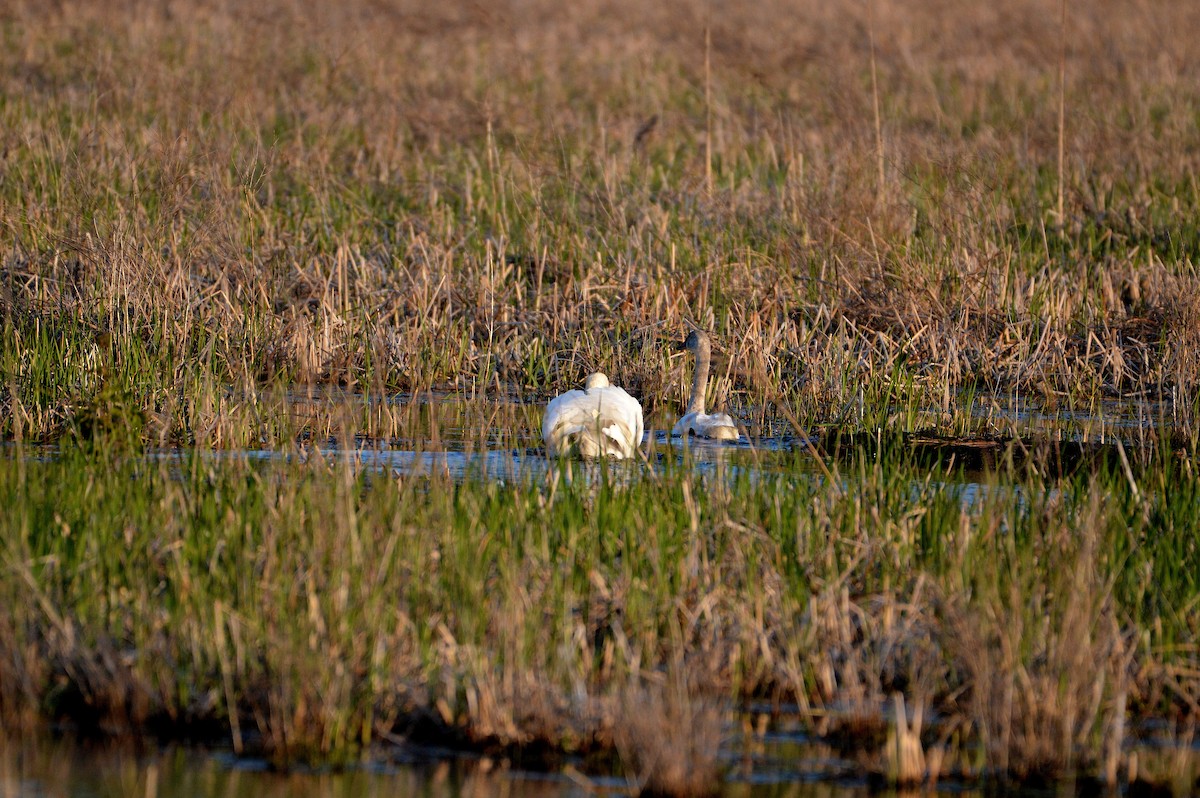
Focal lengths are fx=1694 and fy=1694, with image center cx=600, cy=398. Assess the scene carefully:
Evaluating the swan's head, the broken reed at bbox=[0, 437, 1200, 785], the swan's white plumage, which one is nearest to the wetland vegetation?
the broken reed at bbox=[0, 437, 1200, 785]

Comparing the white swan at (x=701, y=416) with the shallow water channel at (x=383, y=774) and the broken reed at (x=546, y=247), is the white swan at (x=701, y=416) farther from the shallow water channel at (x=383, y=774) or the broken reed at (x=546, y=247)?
the shallow water channel at (x=383, y=774)

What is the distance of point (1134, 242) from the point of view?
11.8 meters

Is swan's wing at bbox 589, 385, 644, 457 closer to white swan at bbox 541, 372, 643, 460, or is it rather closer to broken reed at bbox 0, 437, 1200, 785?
white swan at bbox 541, 372, 643, 460

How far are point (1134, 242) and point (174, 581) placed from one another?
345 inches

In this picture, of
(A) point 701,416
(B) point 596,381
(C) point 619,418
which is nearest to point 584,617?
(C) point 619,418

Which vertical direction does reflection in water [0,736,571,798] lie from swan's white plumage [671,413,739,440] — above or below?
below

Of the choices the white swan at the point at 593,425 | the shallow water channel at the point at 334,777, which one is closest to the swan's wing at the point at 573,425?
the white swan at the point at 593,425

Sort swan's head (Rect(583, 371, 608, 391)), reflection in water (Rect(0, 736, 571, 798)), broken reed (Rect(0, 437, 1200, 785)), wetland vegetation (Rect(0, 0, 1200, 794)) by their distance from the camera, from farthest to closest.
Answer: swan's head (Rect(583, 371, 608, 391)) → wetland vegetation (Rect(0, 0, 1200, 794)) → broken reed (Rect(0, 437, 1200, 785)) → reflection in water (Rect(0, 736, 571, 798))

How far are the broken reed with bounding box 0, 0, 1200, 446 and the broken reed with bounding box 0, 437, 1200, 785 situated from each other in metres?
0.81

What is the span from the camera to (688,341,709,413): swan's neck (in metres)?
8.07

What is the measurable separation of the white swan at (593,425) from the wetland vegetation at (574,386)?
340 mm

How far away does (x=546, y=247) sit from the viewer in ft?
34.3

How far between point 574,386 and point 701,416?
1242 mm

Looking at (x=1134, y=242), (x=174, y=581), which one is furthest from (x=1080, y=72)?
(x=174, y=581)
